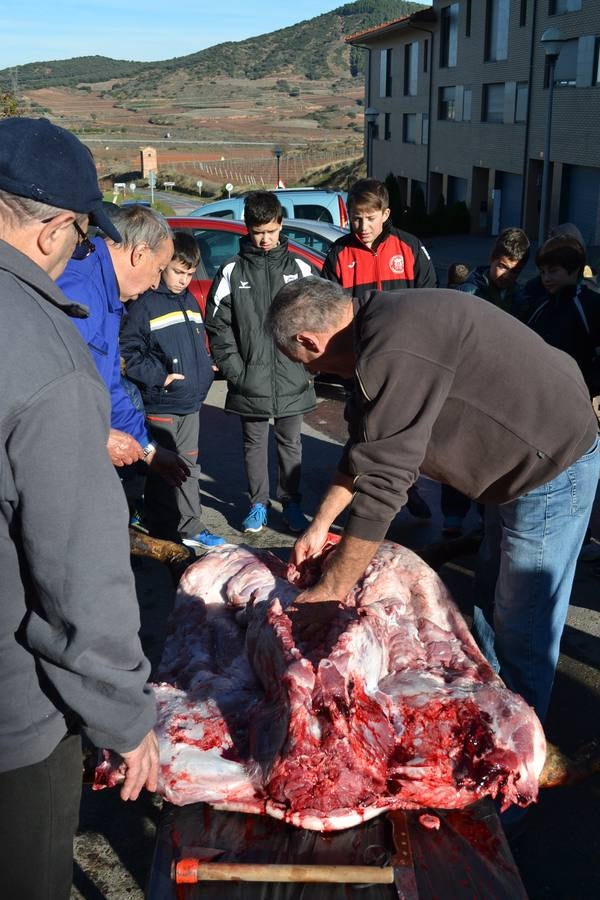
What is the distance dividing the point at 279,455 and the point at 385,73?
1570 inches

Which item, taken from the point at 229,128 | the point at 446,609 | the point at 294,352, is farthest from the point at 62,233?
the point at 229,128

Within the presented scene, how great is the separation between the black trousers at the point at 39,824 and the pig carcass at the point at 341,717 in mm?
426

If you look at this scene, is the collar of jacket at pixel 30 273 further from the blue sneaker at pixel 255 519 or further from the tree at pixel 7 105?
the tree at pixel 7 105

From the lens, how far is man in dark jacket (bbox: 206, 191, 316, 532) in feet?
19.2

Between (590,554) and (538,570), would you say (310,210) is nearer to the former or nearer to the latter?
(590,554)

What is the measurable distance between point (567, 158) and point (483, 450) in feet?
83.4

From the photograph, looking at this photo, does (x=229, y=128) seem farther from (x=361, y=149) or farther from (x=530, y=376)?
(x=530, y=376)

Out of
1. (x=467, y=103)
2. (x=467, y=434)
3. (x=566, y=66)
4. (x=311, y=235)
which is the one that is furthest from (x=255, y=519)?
(x=467, y=103)

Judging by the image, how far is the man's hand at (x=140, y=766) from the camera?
2016 mm

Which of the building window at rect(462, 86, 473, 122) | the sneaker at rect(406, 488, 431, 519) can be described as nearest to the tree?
the building window at rect(462, 86, 473, 122)

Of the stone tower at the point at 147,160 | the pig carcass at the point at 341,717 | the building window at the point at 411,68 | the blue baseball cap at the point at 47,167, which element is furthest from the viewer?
the stone tower at the point at 147,160

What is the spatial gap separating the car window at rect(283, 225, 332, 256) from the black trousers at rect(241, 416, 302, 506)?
625 centimetres

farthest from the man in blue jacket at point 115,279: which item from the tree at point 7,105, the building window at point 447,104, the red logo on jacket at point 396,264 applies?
the building window at point 447,104

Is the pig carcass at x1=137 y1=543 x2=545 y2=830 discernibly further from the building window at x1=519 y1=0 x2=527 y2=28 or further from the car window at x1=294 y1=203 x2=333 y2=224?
the building window at x1=519 y1=0 x2=527 y2=28
